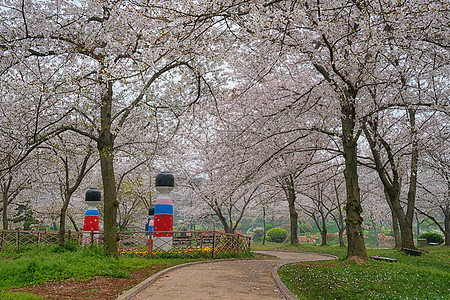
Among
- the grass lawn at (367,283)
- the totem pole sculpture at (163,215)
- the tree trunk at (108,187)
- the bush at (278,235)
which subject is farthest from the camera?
the bush at (278,235)

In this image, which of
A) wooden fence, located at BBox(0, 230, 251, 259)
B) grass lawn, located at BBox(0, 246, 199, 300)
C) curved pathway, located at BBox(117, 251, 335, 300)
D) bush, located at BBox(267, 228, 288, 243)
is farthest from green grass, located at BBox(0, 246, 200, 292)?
bush, located at BBox(267, 228, 288, 243)

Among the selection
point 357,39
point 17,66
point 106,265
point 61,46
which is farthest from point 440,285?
point 17,66

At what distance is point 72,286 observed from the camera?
22.5 feet

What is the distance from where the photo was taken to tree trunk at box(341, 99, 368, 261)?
10.8m

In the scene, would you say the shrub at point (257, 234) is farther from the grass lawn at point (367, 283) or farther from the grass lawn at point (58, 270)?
the grass lawn at point (58, 270)

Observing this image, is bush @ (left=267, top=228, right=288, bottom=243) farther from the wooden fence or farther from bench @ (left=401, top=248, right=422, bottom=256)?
bench @ (left=401, top=248, right=422, bottom=256)

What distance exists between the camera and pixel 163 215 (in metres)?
16.8

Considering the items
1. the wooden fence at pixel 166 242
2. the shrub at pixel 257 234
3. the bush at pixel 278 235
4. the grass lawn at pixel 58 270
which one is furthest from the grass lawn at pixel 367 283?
the shrub at pixel 257 234

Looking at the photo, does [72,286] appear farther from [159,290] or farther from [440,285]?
[440,285]

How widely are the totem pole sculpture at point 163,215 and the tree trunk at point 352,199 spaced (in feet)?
27.3

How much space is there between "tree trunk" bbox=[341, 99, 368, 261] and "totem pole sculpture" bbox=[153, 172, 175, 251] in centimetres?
833

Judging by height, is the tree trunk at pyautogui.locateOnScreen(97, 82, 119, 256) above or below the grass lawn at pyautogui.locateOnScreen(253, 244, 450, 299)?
above

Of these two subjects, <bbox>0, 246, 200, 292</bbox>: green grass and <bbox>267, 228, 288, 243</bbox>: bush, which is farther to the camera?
<bbox>267, 228, 288, 243</bbox>: bush

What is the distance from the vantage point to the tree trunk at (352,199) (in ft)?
35.6
